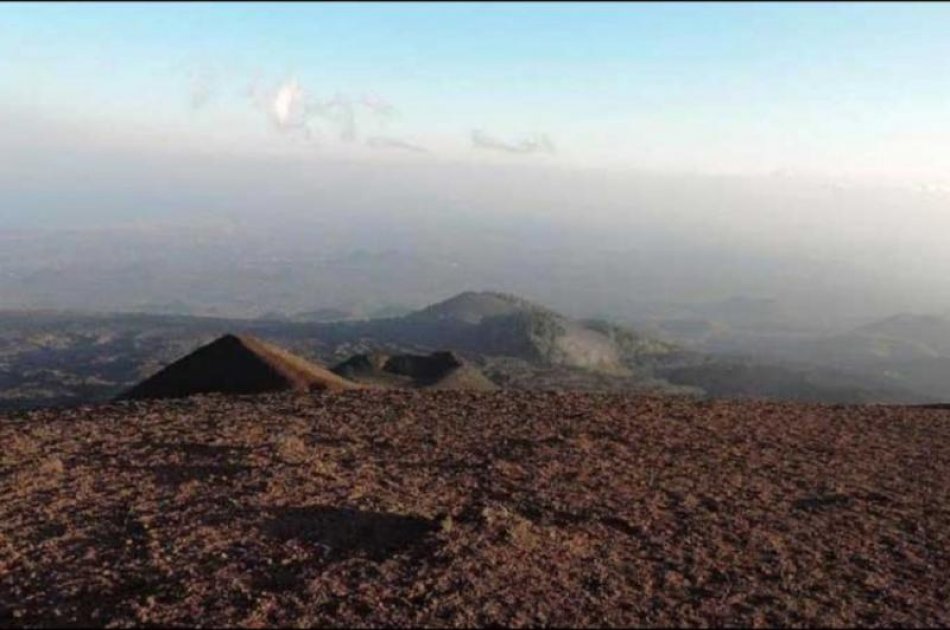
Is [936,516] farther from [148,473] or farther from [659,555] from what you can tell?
[148,473]

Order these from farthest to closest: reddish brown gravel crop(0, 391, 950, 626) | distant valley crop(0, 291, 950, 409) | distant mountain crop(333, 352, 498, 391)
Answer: distant valley crop(0, 291, 950, 409) → distant mountain crop(333, 352, 498, 391) → reddish brown gravel crop(0, 391, 950, 626)

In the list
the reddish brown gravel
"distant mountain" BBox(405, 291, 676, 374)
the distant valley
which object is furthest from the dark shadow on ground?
"distant mountain" BBox(405, 291, 676, 374)

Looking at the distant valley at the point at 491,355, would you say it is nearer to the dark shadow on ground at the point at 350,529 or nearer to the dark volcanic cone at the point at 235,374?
the dark volcanic cone at the point at 235,374

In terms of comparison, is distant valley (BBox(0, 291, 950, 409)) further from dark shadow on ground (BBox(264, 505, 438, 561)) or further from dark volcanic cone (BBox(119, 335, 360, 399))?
dark shadow on ground (BBox(264, 505, 438, 561))

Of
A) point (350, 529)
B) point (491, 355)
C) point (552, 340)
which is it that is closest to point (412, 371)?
→ point (350, 529)

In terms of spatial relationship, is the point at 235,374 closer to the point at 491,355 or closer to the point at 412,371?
the point at 412,371

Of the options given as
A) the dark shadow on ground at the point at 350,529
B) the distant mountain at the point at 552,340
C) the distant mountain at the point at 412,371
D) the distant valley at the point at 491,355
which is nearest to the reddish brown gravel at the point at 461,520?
the dark shadow on ground at the point at 350,529

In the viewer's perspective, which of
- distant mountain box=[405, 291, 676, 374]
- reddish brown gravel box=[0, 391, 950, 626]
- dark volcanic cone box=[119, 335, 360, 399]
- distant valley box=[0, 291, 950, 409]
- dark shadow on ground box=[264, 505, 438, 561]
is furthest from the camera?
distant mountain box=[405, 291, 676, 374]
